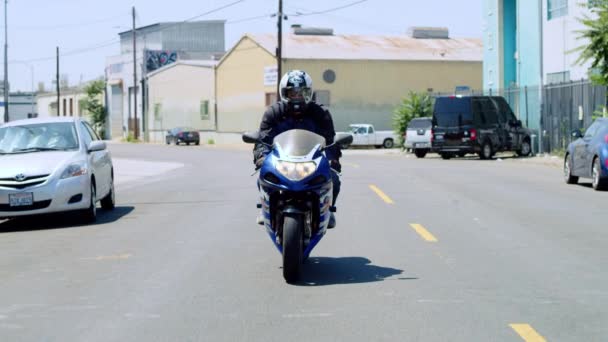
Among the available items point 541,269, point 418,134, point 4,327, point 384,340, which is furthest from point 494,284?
point 418,134

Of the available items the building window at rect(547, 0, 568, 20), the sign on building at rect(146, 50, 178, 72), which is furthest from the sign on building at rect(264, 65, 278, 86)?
the sign on building at rect(146, 50, 178, 72)

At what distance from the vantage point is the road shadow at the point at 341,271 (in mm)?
8906

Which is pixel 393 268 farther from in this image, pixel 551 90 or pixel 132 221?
pixel 551 90

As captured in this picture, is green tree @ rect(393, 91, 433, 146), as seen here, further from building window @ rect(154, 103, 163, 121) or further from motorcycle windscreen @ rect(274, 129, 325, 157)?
building window @ rect(154, 103, 163, 121)

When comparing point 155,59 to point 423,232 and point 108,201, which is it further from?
point 423,232

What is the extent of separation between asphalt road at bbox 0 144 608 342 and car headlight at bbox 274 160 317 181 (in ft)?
3.15

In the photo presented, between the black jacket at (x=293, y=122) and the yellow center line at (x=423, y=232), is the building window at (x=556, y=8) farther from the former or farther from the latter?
the black jacket at (x=293, y=122)

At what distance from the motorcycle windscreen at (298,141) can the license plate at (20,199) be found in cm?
631

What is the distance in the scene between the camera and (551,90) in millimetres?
36969

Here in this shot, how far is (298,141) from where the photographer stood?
883cm

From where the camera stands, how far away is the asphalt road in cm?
Result: 690

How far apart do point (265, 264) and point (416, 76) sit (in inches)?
2243

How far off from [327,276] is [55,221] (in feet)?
25.1

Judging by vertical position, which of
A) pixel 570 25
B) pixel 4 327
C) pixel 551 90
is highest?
pixel 570 25
